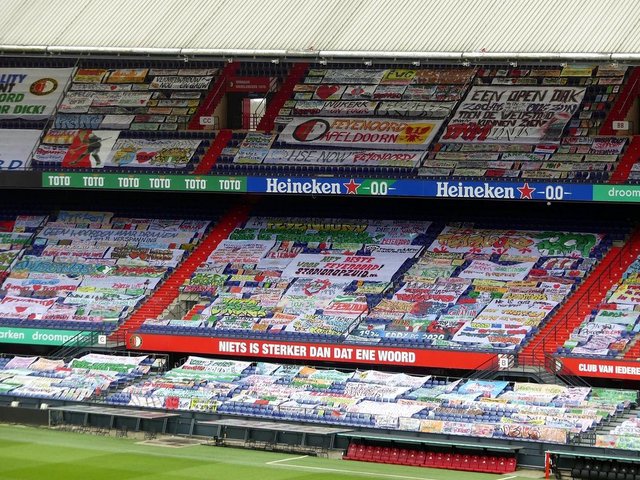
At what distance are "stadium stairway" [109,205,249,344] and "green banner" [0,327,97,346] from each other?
855 millimetres

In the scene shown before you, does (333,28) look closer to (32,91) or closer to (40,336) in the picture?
(40,336)

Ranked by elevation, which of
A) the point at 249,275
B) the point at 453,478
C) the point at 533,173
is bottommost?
the point at 453,478

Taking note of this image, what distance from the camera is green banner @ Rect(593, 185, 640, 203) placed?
36500 mm

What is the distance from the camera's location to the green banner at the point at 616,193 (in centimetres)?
3650

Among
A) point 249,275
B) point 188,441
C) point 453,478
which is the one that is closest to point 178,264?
point 249,275

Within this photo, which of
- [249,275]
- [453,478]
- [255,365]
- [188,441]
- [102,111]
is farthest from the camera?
[102,111]

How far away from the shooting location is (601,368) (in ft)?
113

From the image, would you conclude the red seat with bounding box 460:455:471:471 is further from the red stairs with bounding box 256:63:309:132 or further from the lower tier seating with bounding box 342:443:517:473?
the red stairs with bounding box 256:63:309:132

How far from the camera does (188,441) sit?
1382 inches

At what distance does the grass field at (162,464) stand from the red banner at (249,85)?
1287 centimetres

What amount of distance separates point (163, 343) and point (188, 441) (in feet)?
15.8

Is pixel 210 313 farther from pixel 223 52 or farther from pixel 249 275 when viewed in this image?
pixel 223 52

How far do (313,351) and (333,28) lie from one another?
7799 millimetres

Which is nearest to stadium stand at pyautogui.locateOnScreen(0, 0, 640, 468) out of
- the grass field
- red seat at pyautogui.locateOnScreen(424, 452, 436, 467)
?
red seat at pyautogui.locateOnScreen(424, 452, 436, 467)
